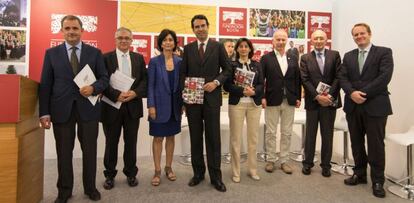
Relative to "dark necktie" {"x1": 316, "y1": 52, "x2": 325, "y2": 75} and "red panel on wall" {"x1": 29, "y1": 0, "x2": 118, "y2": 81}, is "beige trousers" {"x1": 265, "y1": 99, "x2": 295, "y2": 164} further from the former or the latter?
"red panel on wall" {"x1": 29, "y1": 0, "x2": 118, "y2": 81}

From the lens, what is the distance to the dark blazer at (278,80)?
3578 millimetres

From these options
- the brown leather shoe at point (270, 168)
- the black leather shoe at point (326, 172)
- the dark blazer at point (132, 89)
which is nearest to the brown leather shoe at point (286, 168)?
the brown leather shoe at point (270, 168)

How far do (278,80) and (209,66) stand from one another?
1.09m

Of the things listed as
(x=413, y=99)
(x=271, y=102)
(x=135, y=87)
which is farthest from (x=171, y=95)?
(x=413, y=99)

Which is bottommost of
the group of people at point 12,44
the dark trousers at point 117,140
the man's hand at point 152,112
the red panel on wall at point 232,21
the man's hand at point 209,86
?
the dark trousers at point 117,140

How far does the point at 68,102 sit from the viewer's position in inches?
96.7

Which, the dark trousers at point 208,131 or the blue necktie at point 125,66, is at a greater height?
the blue necktie at point 125,66

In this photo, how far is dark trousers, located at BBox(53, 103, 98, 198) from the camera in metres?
2.51

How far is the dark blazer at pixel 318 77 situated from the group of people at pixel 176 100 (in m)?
0.02

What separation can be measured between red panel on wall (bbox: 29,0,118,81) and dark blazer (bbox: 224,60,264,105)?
7.36 feet

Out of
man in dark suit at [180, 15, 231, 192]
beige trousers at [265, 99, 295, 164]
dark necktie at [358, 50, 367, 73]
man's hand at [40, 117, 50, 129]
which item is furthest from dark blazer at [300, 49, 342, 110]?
man's hand at [40, 117, 50, 129]

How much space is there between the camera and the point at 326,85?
342cm

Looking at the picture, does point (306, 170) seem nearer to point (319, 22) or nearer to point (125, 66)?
point (125, 66)

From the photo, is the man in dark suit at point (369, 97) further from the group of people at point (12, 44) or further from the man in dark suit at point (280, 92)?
the group of people at point (12, 44)
